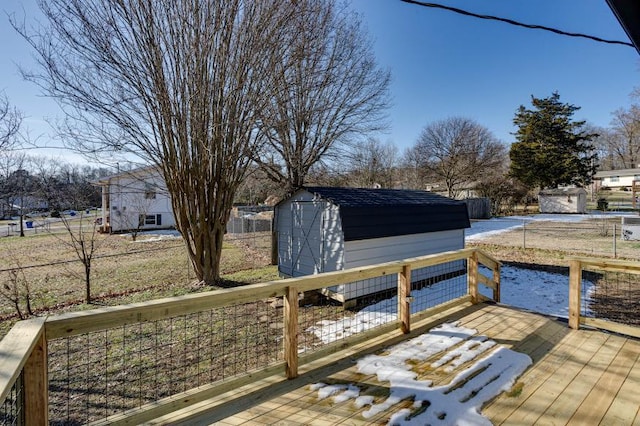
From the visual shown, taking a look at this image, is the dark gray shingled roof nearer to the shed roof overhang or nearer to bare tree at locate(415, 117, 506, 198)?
the shed roof overhang

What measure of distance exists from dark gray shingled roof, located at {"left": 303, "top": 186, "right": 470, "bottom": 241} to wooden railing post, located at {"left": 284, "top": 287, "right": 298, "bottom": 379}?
3964 millimetres

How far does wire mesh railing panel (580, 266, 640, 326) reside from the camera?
550cm

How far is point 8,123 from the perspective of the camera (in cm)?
629

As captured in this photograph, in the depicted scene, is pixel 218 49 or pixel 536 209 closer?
pixel 218 49

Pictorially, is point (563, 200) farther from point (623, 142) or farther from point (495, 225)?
point (623, 142)

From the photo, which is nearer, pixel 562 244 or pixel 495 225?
pixel 562 244

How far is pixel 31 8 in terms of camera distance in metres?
6.25

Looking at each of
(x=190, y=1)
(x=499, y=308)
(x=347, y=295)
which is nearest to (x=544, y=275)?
(x=499, y=308)

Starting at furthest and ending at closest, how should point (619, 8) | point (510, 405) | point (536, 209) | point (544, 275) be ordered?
point (536, 209)
point (544, 275)
point (510, 405)
point (619, 8)

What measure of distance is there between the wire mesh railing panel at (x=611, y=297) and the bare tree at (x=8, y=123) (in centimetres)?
1082

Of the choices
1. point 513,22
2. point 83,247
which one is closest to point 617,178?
point 513,22

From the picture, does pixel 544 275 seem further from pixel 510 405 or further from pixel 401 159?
pixel 401 159

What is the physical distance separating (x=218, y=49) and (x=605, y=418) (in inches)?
306

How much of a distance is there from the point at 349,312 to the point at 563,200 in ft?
97.2
